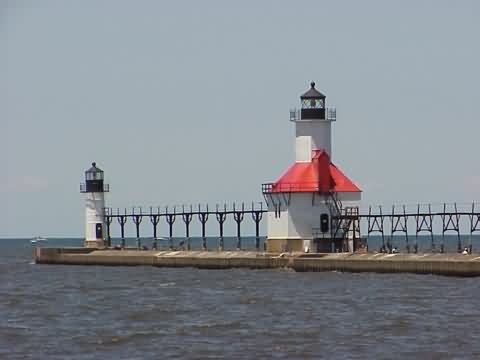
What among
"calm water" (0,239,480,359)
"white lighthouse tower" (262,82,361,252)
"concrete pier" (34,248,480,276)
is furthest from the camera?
"white lighthouse tower" (262,82,361,252)

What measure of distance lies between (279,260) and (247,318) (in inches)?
1141

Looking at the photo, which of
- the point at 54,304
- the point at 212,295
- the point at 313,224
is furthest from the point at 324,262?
the point at 54,304

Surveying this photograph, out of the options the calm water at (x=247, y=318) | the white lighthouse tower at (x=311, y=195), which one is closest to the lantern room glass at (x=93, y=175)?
the white lighthouse tower at (x=311, y=195)

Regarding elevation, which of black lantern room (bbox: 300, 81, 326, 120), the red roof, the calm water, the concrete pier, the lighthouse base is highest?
black lantern room (bbox: 300, 81, 326, 120)

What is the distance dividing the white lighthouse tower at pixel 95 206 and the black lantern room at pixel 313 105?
23.4 meters

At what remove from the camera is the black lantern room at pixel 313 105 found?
8144 cm

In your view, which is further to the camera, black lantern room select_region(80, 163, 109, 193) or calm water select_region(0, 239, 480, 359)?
black lantern room select_region(80, 163, 109, 193)

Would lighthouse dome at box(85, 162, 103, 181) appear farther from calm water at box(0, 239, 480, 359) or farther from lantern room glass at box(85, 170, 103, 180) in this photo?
calm water at box(0, 239, 480, 359)

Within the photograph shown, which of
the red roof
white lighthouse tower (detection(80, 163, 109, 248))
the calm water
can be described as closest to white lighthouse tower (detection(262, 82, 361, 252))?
the red roof

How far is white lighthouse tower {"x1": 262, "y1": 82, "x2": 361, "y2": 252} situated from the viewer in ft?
262

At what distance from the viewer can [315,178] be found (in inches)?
3162

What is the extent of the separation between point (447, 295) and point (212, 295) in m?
10.3

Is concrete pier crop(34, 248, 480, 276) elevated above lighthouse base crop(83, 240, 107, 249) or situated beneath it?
situated beneath

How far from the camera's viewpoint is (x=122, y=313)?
52.1 m
